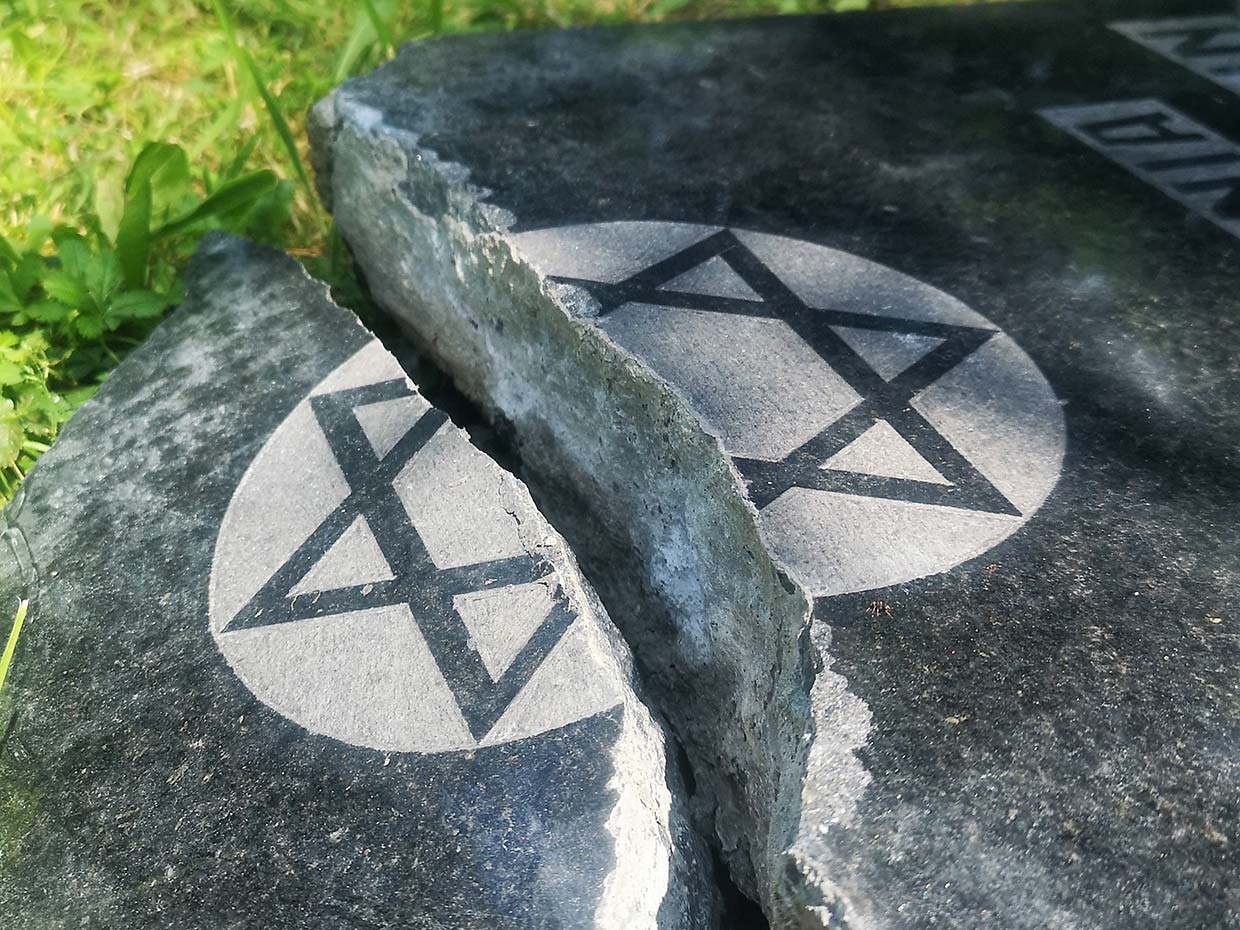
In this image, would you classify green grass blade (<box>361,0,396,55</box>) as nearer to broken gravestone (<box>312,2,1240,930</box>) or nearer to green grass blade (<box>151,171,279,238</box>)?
broken gravestone (<box>312,2,1240,930</box>)

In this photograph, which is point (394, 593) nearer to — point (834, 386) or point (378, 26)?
point (834, 386)

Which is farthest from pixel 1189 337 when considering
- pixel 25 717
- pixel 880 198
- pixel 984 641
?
pixel 25 717

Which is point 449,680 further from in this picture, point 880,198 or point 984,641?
point 880,198

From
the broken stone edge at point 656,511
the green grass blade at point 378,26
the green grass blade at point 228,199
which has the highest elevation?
the green grass blade at point 378,26

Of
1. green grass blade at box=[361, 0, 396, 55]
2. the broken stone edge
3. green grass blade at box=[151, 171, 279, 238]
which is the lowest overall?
the broken stone edge

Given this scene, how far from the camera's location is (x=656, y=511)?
1209 millimetres

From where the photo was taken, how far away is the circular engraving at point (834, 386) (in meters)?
1.04

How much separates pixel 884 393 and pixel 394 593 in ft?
1.80

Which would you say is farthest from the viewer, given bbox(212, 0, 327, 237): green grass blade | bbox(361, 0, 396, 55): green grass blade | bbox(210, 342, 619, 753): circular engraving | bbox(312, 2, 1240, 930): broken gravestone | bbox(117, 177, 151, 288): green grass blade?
bbox(361, 0, 396, 55): green grass blade

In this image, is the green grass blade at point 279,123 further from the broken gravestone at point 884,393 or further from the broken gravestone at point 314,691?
the broken gravestone at point 314,691

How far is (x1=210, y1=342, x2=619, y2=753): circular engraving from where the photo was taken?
3.21 ft

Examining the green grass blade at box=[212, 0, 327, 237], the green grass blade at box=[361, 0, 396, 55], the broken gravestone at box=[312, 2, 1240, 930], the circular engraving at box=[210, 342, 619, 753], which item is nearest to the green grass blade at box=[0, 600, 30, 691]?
the circular engraving at box=[210, 342, 619, 753]

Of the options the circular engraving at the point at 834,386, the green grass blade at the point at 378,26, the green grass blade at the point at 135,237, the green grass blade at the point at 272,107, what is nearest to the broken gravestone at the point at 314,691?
the circular engraving at the point at 834,386

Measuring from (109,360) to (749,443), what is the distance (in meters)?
1.00
